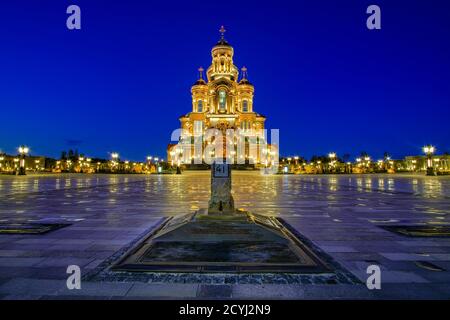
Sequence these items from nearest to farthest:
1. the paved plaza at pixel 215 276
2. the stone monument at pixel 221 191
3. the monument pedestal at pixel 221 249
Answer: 1. the paved plaza at pixel 215 276
2. the monument pedestal at pixel 221 249
3. the stone monument at pixel 221 191

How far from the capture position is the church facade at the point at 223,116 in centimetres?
10588

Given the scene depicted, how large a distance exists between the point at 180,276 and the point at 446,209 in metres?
13.2

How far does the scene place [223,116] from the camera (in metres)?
108

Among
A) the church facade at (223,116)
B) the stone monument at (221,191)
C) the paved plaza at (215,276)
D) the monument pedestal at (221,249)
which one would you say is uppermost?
the church facade at (223,116)

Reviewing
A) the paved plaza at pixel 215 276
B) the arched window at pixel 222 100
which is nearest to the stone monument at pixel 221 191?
the paved plaza at pixel 215 276

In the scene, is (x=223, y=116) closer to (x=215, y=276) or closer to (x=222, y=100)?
(x=222, y=100)

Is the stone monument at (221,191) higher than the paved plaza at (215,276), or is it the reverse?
the stone monument at (221,191)

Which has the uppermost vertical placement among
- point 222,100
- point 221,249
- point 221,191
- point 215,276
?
point 222,100

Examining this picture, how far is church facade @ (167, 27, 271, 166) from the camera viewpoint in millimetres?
105875

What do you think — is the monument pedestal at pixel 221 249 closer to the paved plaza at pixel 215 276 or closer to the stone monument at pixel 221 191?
the stone monument at pixel 221 191

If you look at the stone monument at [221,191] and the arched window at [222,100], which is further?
the arched window at [222,100]

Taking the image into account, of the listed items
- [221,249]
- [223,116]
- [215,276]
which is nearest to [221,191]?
[221,249]
